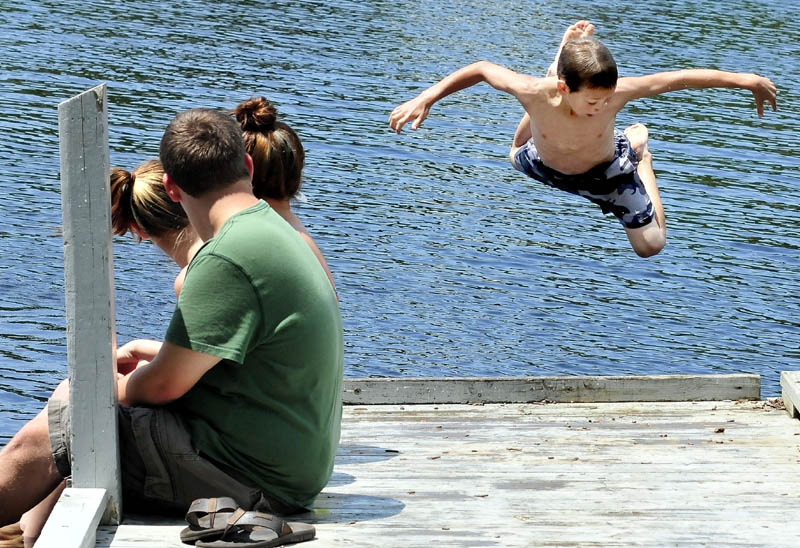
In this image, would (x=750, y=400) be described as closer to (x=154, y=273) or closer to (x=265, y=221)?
(x=265, y=221)

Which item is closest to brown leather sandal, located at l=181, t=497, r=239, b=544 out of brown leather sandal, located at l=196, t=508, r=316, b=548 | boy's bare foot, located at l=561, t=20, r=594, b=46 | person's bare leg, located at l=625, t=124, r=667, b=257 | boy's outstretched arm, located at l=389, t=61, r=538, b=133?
brown leather sandal, located at l=196, t=508, r=316, b=548

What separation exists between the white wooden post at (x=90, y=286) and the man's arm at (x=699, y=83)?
10.8 feet

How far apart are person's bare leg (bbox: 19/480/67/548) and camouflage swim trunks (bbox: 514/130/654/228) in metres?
3.92

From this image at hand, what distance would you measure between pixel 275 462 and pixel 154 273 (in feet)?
30.4

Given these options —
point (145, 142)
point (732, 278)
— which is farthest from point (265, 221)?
point (145, 142)

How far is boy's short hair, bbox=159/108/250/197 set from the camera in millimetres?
4398

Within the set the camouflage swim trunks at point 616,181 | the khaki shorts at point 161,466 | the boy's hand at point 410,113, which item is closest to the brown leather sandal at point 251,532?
the khaki shorts at point 161,466

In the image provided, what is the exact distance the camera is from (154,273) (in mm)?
13570

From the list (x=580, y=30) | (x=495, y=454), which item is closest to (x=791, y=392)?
(x=495, y=454)

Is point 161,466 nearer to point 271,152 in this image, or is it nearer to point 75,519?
point 75,519

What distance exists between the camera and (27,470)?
15.4ft

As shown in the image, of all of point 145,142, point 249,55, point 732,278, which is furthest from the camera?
point 249,55

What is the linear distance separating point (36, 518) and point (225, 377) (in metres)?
0.97

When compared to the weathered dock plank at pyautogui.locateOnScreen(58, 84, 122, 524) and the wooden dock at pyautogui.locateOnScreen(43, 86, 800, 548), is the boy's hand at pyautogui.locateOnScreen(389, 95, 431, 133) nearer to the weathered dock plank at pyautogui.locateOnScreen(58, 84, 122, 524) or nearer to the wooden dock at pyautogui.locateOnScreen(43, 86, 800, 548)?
the wooden dock at pyautogui.locateOnScreen(43, 86, 800, 548)
